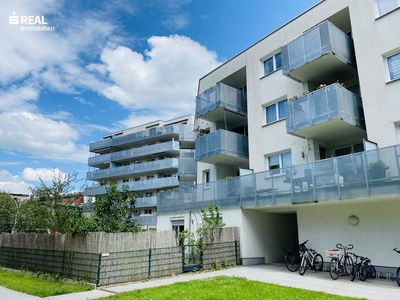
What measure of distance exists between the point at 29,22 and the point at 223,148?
1213 cm

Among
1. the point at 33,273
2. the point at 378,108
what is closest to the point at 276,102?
the point at 378,108

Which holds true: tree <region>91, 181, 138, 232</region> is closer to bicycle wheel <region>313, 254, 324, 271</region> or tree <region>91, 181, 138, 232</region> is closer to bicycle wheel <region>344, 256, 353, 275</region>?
bicycle wheel <region>313, 254, 324, 271</region>

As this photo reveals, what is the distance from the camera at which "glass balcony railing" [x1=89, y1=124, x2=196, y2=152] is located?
39094 mm

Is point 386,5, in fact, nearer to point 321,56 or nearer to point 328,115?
point 321,56

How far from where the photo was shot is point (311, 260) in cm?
1226

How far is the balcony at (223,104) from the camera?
1905cm

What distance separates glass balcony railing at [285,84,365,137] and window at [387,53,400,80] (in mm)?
1628

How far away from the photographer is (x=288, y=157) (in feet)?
51.6

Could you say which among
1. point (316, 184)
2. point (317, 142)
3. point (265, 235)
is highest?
point (317, 142)

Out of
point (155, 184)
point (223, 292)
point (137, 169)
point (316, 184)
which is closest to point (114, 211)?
point (223, 292)

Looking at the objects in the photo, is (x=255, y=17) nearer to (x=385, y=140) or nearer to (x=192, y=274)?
(x=385, y=140)

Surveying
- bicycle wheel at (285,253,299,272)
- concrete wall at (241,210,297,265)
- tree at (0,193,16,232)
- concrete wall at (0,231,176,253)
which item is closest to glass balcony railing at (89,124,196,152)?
tree at (0,193,16,232)

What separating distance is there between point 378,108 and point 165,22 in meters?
12.3

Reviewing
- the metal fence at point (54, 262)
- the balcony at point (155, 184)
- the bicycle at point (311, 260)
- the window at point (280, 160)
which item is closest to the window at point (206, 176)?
the window at point (280, 160)
